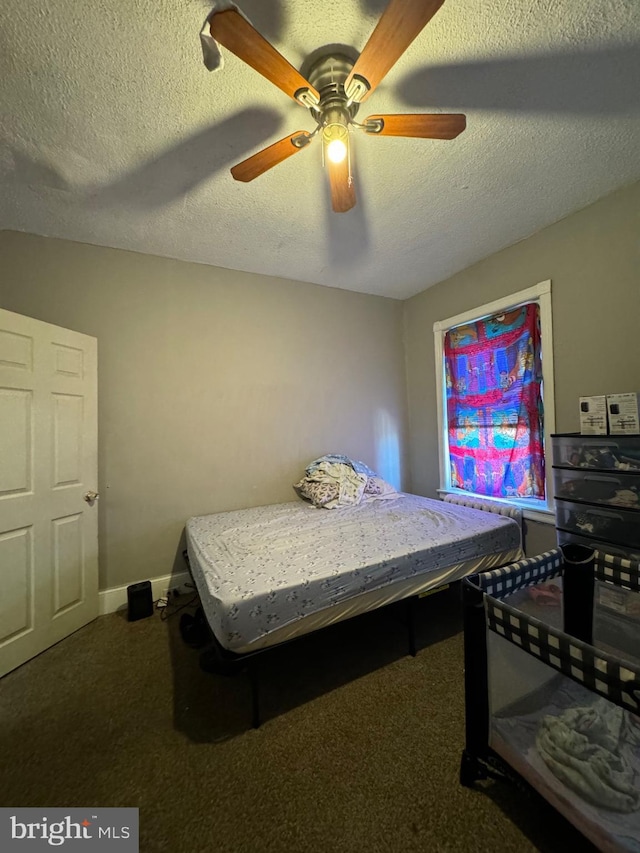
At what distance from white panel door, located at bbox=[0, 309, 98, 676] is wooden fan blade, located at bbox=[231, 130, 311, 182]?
5.19 feet

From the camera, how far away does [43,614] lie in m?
1.93

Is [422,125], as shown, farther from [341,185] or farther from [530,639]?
[530,639]

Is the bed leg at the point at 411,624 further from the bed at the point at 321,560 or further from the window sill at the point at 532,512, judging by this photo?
the window sill at the point at 532,512

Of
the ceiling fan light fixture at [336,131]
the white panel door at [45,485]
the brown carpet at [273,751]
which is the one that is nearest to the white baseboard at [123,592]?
the white panel door at [45,485]

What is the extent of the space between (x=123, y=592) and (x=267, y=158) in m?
2.92

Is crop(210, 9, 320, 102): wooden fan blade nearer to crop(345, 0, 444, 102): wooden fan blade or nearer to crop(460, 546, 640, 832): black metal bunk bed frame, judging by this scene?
crop(345, 0, 444, 102): wooden fan blade

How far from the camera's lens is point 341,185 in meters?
1.51

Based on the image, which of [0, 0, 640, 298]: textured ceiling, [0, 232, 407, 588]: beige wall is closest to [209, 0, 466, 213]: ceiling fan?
[0, 0, 640, 298]: textured ceiling

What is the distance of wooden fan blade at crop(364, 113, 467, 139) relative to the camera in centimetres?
119

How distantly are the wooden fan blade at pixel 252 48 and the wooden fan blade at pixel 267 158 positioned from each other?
0.17 m

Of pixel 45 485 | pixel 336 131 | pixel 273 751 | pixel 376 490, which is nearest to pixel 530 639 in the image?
pixel 273 751

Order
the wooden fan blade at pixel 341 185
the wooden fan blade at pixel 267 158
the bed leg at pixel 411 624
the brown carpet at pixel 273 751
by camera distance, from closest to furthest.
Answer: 1. the brown carpet at pixel 273 751
2. the wooden fan blade at pixel 267 158
3. the wooden fan blade at pixel 341 185
4. the bed leg at pixel 411 624

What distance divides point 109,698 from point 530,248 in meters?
3.95

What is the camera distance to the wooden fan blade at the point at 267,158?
1297 millimetres
